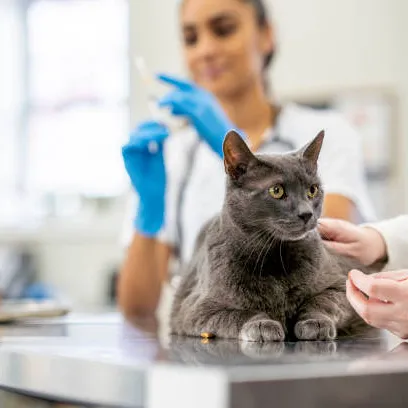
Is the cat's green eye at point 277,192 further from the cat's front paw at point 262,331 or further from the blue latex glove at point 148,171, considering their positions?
the blue latex glove at point 148,171

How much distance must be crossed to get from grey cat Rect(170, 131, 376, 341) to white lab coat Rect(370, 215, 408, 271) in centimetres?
11

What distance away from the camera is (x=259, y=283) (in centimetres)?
88

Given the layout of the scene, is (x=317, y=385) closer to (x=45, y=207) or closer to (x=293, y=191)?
(x=293, y=191)

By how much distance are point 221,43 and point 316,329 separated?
1.22m

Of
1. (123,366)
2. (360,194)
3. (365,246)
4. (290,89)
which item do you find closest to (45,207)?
(290,89)

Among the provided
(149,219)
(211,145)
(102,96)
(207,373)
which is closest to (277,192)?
(207,373)

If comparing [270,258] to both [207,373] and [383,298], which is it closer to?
[383,298]

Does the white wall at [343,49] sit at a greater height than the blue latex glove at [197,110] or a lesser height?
greater

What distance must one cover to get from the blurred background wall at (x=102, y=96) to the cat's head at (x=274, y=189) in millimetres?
2206

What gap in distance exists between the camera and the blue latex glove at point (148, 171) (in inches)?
57.5

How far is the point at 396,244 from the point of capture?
1.00 meters

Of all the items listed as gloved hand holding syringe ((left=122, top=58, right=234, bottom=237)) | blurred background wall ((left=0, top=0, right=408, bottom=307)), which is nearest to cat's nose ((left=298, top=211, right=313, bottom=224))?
gloved hand holding syringe ((left=122, top=58, right=234, bottom=237))

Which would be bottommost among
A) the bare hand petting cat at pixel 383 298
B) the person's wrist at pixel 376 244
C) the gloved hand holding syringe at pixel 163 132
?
the bare hand petting cat at pixel 383 298

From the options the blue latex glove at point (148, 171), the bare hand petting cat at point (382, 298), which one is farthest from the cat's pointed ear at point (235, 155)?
the blue latex glove at point (148, 171)
